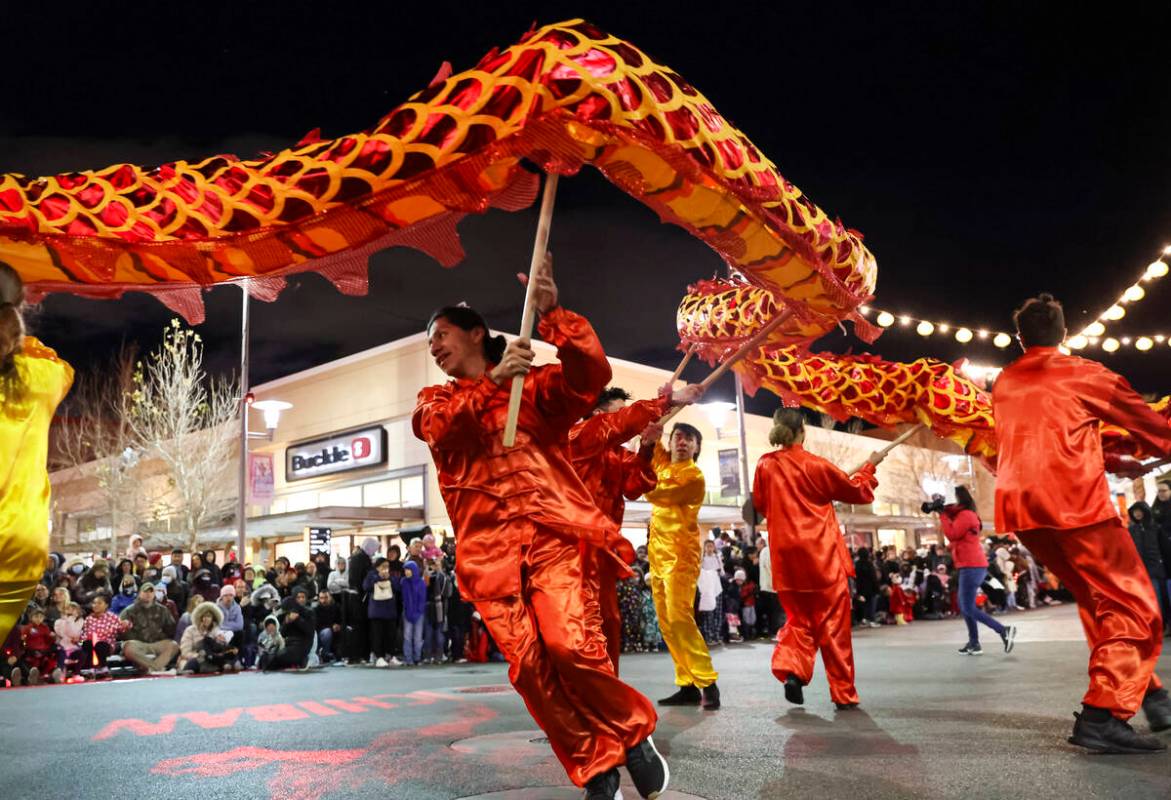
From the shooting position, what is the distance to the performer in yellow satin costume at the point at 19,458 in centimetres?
267

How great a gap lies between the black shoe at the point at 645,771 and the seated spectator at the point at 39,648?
9.83 m

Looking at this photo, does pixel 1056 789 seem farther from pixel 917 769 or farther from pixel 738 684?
pixel 738 684

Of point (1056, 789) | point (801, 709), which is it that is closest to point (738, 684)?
point (801, 709)

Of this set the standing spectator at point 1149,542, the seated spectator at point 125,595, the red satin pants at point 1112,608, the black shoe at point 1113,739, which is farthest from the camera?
the seated spectator at point 125,595

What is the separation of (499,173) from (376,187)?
1.50 feet

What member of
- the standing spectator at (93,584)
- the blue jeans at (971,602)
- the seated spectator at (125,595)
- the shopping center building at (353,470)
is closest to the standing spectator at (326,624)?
the seated spectator at (125,595)

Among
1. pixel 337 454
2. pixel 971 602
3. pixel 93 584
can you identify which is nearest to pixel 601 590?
pixel 971 602

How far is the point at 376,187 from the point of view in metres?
3.44

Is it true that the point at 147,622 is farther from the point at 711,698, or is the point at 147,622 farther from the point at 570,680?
the point at 570,680

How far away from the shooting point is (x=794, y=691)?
5418 mm

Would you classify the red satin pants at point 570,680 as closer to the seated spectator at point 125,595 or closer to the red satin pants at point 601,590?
the red satin pants at point 601,590

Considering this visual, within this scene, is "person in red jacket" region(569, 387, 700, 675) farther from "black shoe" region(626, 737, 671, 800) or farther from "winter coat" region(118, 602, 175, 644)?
"winter coat" region(118, 602, 175, 644)

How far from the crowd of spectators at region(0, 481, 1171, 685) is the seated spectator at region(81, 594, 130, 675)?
13 mm

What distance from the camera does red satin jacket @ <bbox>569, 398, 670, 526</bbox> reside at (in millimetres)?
4594
